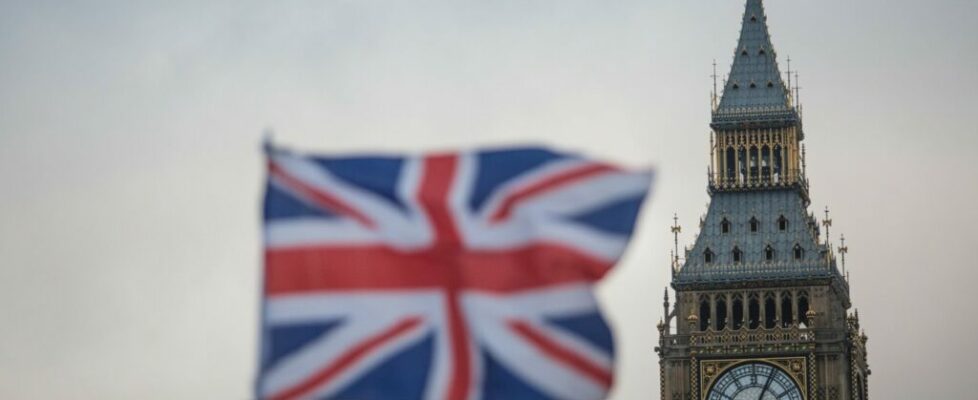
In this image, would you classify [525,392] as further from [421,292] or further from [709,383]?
[709,383]

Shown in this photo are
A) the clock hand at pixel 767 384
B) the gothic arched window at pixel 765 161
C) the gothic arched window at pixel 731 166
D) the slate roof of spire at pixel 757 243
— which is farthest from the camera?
the gothic arched window at pixel 765 161

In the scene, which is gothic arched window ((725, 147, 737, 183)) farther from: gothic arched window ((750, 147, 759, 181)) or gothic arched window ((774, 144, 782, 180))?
gothic arched window ((774, 144, 782, 180))

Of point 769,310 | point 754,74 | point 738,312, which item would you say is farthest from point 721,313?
point 754,74

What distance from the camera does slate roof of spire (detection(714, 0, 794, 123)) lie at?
17262 centimetres

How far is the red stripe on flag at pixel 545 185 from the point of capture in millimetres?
56656

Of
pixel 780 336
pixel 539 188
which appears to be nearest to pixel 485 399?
pixel 539 188

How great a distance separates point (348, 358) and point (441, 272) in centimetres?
245

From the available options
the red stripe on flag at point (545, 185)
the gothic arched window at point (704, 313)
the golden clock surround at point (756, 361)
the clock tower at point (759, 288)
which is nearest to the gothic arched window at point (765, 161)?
the clock tower at point (759, 288)

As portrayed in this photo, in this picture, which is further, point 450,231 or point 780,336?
point 780,336

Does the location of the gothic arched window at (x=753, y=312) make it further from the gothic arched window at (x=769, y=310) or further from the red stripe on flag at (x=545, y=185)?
the red stripe on flag at (x=545, y=185)

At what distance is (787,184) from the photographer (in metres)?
170

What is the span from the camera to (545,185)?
56812 millimetres

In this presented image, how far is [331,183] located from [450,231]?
2.44 metres

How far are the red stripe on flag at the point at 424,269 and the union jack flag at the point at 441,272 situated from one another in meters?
0.03
